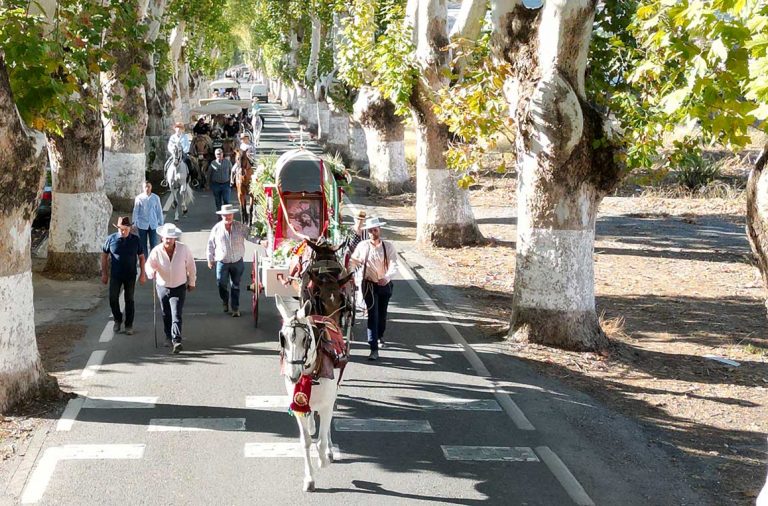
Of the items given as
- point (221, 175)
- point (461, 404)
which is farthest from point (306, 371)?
point (221, 175)

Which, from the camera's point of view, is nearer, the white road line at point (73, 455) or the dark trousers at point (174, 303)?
the white road line at point (73, 455)

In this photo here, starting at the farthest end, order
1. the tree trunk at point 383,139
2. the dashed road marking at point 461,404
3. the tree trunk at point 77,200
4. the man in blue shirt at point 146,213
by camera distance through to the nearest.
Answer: the tree trunk at point 383,139 → the tree trunk at point 77,200 → the man in blue shirt at point 146,213 → the dashed road marking at point 461,404

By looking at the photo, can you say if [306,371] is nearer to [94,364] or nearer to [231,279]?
[94,364]

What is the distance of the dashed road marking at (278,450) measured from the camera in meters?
9.95

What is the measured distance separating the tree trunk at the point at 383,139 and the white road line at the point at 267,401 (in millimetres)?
16429

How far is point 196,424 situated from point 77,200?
8.91 metres

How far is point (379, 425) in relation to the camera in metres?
10.9

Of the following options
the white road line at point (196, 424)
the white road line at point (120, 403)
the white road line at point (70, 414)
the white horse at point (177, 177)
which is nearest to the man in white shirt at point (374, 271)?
the white road line at point (196, 424)

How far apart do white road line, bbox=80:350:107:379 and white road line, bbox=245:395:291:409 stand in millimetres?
2352

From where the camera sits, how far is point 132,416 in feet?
36.1

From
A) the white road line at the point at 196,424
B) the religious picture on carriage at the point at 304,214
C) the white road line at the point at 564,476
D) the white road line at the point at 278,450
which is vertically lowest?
the white road line at the point at 564,476

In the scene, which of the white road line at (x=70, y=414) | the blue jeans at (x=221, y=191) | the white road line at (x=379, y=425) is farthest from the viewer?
the blue jeans at (x=221, y=191)

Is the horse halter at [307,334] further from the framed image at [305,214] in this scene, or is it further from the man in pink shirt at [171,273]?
the framed image at [305,214]

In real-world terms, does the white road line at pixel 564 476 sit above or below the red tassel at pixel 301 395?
below
